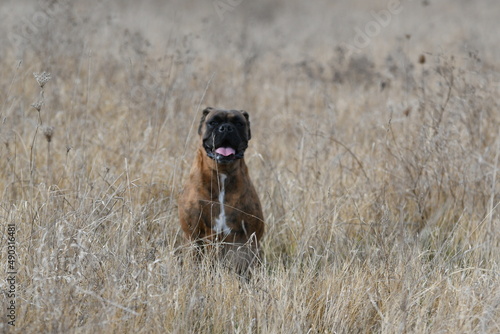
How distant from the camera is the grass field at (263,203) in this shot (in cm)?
294

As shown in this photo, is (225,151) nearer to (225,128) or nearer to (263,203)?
(225,128)

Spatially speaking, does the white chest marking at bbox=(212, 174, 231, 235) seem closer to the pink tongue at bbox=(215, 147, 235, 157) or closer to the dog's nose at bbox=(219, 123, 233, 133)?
the pink tongue at bbox=(215, 147, 235, 157)

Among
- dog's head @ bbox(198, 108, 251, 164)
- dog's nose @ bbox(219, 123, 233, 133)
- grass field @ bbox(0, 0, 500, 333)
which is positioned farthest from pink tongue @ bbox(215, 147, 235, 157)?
grass field @ bbox(0, 0, 500, 333)

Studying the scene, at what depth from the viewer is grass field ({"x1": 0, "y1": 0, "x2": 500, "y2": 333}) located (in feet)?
9.64

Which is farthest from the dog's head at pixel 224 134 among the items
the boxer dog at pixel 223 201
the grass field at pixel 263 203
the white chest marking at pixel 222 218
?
the grass field at pixel 263 203

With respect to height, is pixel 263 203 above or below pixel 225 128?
below

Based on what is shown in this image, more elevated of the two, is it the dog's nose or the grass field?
the dog's nose

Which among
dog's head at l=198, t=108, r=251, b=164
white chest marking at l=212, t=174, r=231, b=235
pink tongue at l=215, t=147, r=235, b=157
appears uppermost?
dog's head at l=198, t=108, r=251, b=164

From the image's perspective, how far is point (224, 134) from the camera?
12.0 ft

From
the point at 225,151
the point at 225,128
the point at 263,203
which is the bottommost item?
the point at 263,203

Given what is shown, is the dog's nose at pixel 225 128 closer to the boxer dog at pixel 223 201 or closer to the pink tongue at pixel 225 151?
the boxer dog at pixel 223 201

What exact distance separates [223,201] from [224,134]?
0.40 metres

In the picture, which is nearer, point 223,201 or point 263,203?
point 223,201

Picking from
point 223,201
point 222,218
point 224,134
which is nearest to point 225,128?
point 224,134
